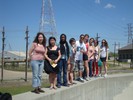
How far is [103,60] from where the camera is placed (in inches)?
488

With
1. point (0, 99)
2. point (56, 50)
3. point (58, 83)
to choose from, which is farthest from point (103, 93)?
point (0, 99)

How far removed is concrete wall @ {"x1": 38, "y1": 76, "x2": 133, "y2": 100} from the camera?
7.92 metres

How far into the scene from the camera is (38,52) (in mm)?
7398

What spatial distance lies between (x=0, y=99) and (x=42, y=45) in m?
2.48

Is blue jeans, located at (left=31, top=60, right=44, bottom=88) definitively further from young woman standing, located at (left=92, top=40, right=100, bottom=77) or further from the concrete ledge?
young woman standing, located at (left=92, top=40, right=100, bottom=77)

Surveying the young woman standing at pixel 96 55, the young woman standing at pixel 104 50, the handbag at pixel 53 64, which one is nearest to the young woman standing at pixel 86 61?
the young woman standing at pixel 96 55

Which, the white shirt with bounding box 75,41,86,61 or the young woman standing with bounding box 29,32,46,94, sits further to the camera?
the white shirt with bounding box 75,41,86,61

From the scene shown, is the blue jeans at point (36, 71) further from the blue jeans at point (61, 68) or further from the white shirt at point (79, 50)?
the white shirt at point (79, 50)

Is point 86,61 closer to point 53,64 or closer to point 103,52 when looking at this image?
point 103,52

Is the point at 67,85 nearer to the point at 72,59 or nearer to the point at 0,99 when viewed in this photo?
the point at 72,59

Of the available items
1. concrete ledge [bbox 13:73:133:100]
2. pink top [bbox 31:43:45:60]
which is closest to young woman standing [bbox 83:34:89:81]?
concrete ledge [bbox 13:73:133:100]

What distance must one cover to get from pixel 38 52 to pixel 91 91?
364 centimetres

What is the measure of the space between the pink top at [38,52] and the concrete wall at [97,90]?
41.4 inches

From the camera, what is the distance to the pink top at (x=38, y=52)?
7.33 m
